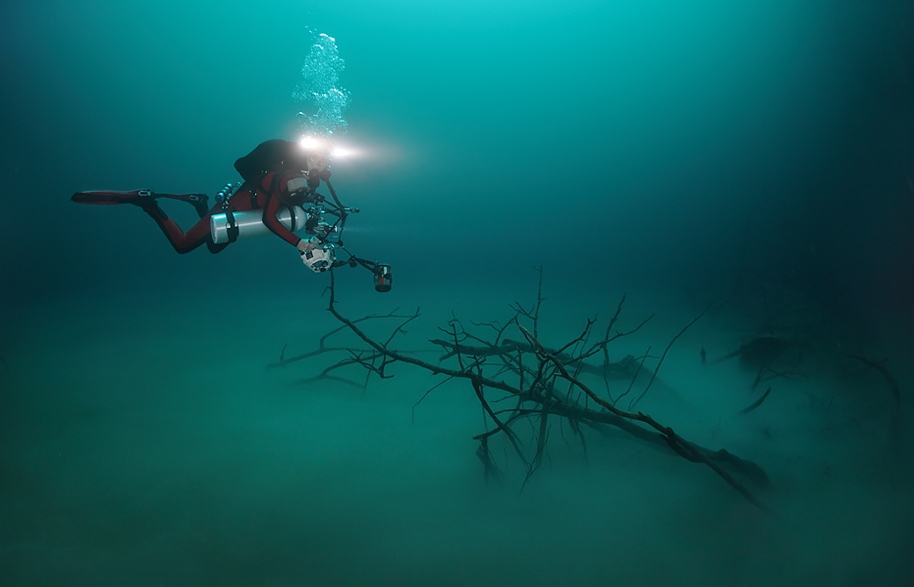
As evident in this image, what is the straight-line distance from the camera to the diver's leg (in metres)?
3.82

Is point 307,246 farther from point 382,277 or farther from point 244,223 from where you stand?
point 244,223

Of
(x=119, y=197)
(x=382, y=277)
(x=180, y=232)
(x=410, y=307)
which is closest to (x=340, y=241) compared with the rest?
(x=382, y=277)

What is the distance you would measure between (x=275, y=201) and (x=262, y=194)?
20cm

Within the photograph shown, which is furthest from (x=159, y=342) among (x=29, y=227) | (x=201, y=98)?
(x=201, y=98)

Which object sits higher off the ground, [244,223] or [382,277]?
[244,223]

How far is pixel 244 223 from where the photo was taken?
3734mm

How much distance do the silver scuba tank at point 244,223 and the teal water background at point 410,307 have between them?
1.88 m

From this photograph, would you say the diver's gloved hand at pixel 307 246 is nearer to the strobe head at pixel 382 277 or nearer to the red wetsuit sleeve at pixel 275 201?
the red wetsuit sleeve at pixel 275 201

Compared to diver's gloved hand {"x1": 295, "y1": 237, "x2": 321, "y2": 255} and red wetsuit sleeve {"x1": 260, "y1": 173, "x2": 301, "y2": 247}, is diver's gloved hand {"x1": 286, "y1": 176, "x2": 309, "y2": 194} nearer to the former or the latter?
red wetsuit sleeve {"x1": 260, "y1": 173, "x2": 301, "y2": 247}

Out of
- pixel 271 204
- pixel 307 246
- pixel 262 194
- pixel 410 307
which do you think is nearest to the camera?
pixel 307 246

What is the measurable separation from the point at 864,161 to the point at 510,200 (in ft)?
90.7

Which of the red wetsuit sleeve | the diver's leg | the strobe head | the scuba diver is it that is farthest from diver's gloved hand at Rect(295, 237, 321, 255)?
the diver's leg

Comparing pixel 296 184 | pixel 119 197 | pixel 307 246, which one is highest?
pixel 296 184

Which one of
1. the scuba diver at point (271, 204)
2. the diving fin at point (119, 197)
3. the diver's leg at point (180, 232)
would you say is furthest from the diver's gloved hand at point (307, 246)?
the diving fin at point (119, 197)
